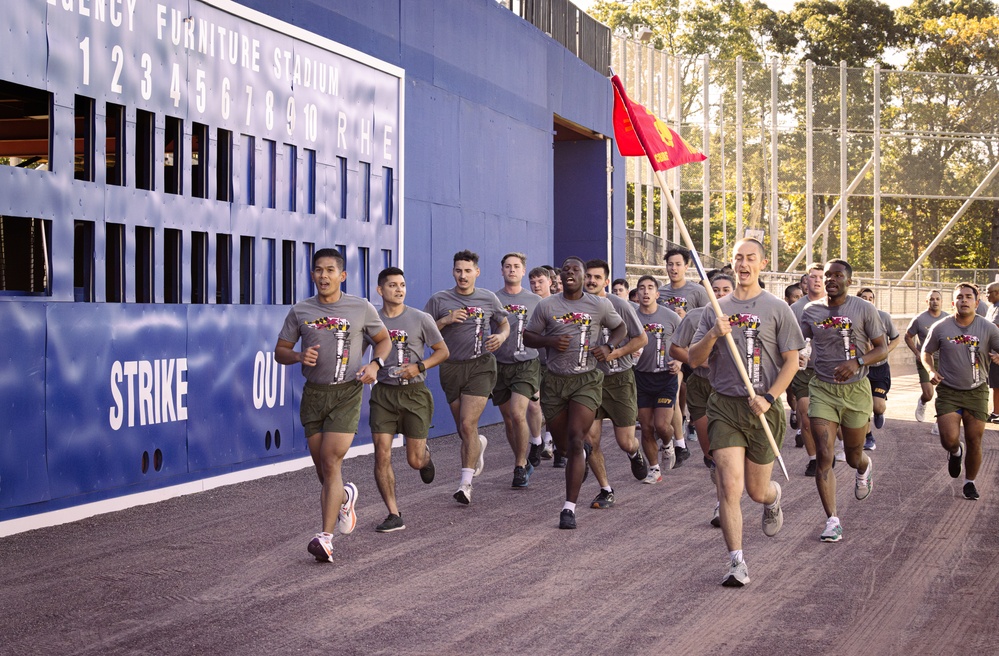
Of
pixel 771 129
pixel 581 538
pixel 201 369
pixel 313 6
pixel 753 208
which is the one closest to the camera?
pixel 581 538

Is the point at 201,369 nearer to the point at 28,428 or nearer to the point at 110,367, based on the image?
the point at 110,367

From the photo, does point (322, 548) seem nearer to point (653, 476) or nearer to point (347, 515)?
point (347, 515)

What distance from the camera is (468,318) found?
12.2m

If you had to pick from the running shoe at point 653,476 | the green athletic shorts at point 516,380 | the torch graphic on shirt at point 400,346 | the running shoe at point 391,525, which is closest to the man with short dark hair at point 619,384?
the running shoe at point 653,476

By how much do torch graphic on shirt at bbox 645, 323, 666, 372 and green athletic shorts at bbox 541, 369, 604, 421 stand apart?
2.63m

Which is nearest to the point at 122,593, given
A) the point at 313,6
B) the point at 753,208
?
the point at 313,6

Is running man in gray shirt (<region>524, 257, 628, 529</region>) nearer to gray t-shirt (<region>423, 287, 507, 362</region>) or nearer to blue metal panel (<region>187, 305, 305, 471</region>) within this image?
gray t-shirt (<region>423, 287, 507, 362</region>)

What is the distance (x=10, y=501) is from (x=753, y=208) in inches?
1701

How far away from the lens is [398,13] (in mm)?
16484

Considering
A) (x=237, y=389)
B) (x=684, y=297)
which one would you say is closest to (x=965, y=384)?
(x=684, y=297)

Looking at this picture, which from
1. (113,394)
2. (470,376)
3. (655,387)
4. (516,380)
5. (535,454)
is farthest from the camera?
(535,454)

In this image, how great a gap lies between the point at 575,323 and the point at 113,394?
3.85 m

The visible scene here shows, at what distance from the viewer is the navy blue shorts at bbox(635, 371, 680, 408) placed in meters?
13.5

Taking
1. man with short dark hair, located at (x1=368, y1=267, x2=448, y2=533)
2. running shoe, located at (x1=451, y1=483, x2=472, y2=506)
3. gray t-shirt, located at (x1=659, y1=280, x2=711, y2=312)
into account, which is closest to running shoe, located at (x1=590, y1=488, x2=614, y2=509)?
running shoe, located at (x1=451, y1=483, x2=472, y2=506)
